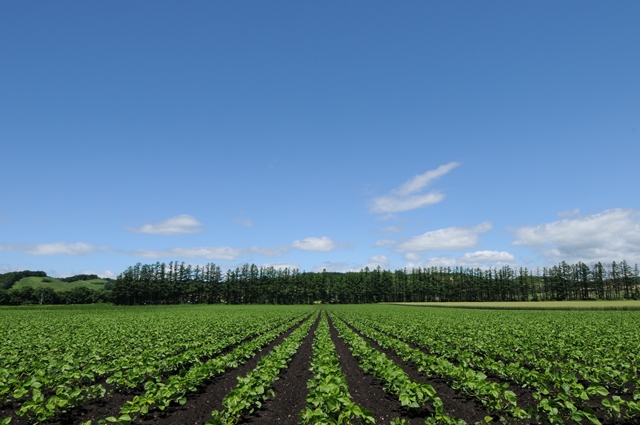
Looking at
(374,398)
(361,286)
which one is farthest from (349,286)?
(374,398)

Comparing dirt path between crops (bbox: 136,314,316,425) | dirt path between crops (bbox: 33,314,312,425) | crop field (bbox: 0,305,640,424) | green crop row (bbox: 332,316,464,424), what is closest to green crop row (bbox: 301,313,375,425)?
crop field (bbox: 0,305,640,424)

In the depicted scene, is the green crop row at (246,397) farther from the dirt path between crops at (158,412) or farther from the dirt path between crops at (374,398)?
the dirt path between crops at (374,398)

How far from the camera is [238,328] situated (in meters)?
28.6

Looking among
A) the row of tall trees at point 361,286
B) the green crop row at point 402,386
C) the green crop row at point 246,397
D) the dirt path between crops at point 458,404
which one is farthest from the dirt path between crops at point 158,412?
the row of tall trees at point 361,286

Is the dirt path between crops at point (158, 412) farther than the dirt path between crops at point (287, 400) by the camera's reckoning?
No

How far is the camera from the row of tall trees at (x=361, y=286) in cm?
13700

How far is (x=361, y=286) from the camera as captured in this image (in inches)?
5901

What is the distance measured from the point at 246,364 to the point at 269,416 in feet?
24.8

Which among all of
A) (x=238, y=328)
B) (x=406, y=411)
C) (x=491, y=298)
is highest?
(x=406, y=411)

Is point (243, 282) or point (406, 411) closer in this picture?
point (406, 411)

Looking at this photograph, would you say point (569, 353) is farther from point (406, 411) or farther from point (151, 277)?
point (151, 277)

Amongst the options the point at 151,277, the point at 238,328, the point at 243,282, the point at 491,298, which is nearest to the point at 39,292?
the point at 151,277

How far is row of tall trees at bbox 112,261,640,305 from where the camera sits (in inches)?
5394

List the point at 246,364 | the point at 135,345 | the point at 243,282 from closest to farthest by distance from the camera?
the point at 246,364
the point at 135,345
the point at 243,282
